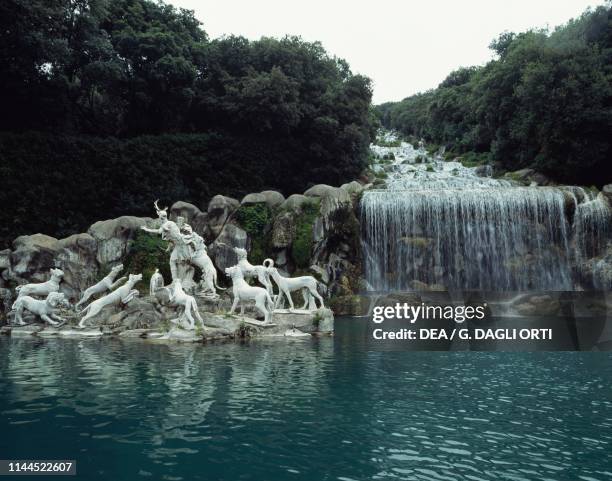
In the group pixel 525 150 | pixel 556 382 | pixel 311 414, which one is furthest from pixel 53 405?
pixel 525 150

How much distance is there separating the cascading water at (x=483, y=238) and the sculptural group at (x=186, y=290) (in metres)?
11.0

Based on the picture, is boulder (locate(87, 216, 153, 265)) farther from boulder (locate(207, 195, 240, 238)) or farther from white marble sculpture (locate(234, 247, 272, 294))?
white marble sculpture (locate(234, 247, 272, 294))

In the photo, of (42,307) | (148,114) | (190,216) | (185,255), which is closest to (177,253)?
(185,255)

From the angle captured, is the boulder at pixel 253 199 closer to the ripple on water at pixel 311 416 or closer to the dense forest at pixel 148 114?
the dense forest at pixel 148 114

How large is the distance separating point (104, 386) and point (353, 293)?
1982 centimetres

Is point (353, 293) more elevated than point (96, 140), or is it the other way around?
point (96, 140)

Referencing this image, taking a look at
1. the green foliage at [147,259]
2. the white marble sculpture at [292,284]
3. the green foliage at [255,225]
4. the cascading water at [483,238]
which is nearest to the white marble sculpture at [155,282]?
the white marble sculpture at [292,284]

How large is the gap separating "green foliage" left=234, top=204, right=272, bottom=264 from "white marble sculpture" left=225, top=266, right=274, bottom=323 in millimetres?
9424

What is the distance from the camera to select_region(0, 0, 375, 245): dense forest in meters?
31.5

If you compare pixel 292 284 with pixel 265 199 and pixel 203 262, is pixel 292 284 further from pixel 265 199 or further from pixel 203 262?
pixel 265 199

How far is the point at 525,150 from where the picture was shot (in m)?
42.3

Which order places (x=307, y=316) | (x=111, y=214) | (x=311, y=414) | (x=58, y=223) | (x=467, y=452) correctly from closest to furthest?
(x=467, y=452)
(x=311, y=414)
(x=307, y=316)
(x=58, y=223)
(x=111, y=214)

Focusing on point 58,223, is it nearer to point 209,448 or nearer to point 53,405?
point 53,405

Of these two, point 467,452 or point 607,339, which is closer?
point 467,452
